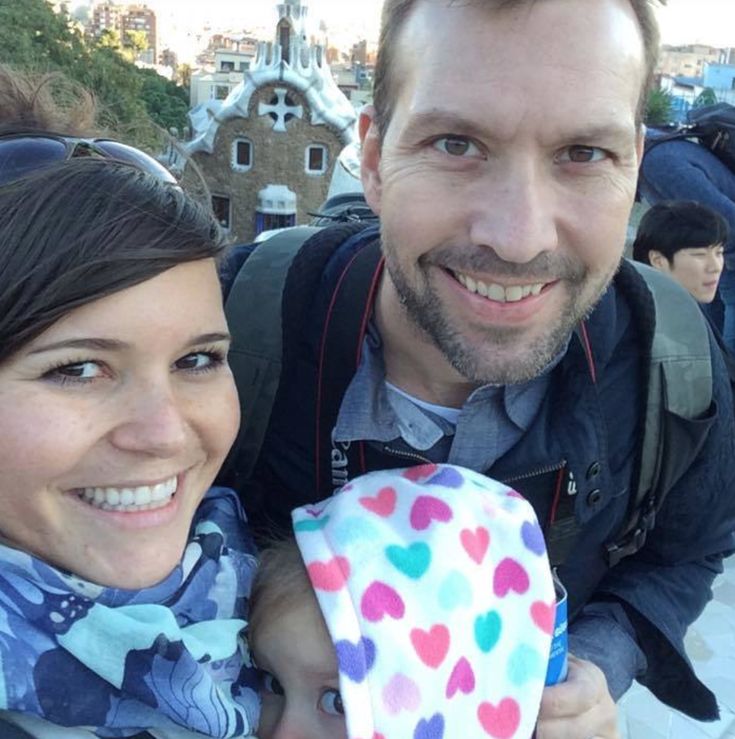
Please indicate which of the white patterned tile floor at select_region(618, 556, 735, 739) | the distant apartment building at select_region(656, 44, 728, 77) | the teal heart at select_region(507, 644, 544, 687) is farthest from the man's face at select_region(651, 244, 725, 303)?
the distant apartment building at select_region(656, 44, 728, 77)

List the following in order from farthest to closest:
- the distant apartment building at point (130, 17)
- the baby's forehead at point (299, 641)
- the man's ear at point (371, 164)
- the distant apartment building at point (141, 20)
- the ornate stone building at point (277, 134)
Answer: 1. the distant apartment building at point (141, 20)
2. the distant apartment building at point (130, 17)
3. the ornate stone building at point (277, 134)
4. the man's ear at point (371, 164)
5. the baby's forehead at point (299, 641)

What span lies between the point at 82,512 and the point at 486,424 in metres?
0.82

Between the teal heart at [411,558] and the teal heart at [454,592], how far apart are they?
42 mm

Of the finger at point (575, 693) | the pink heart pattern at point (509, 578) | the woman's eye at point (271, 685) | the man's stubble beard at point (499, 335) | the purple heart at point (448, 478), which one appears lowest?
the finger at point (575, 693)

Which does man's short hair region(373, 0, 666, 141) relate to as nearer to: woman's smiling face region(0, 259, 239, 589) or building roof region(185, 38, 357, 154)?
woman's smiling face region(0, 259, 239, 589)

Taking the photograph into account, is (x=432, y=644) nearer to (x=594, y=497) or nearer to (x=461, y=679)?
(x=461, y=679)

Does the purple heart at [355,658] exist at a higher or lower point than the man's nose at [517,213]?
lower

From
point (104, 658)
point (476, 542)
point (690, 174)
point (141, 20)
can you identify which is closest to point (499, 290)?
point (476, 542)

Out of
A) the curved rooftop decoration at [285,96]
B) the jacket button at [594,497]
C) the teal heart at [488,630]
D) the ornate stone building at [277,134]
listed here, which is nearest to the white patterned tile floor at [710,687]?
the jacket button at [594,497]

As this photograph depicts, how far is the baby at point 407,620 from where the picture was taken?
1273 millimetres

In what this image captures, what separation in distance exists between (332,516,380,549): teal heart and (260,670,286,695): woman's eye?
10.4 inches

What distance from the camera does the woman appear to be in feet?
3.71

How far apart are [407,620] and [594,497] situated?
20.9 inches

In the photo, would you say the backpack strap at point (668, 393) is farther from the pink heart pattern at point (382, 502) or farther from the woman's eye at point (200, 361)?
the woman's eye at point (200, 361)
